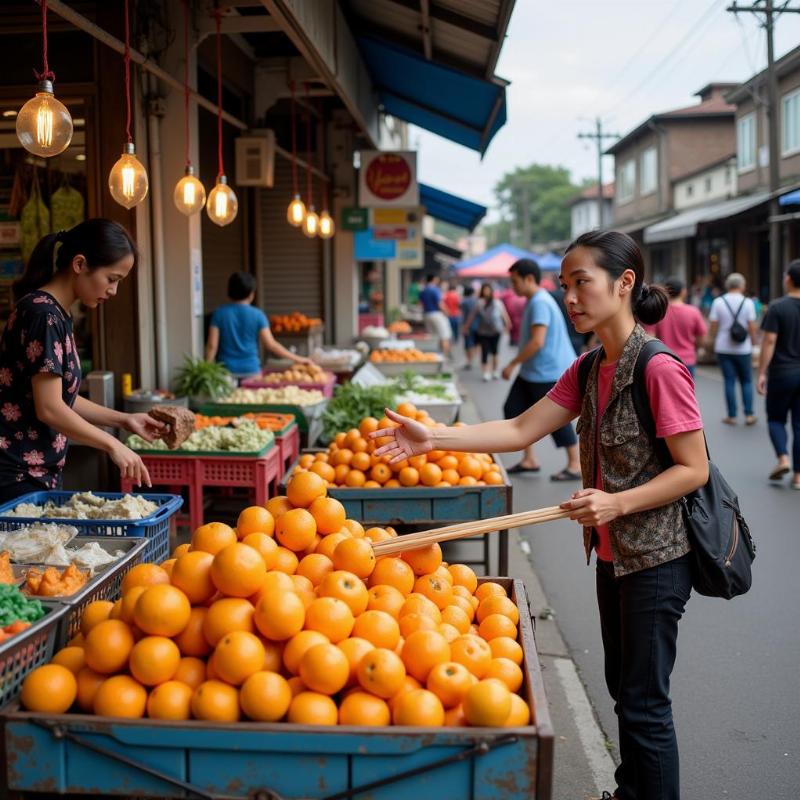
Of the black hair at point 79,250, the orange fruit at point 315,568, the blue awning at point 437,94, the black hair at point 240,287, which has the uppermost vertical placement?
the blue awning at point 437,94

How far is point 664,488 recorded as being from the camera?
2.88 metres

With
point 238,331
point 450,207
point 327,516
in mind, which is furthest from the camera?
point 450,207

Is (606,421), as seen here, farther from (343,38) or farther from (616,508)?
(343,38)

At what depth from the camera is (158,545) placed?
4020 mm

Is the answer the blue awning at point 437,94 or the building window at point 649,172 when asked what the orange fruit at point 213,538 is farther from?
the building window at point 649,172

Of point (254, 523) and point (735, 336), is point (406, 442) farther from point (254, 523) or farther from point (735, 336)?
point (735, 336)

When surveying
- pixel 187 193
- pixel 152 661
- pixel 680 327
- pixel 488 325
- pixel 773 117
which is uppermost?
pixel 773 117

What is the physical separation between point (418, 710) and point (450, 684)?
0.14m

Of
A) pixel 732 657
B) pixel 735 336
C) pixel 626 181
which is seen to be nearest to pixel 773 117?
pixel 735 336

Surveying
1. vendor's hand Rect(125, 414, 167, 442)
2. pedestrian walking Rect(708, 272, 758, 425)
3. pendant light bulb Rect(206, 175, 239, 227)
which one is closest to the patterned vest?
vendor's hand Rect(125, 414, 167, 442)

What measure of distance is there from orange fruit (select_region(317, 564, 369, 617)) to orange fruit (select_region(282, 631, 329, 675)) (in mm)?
214

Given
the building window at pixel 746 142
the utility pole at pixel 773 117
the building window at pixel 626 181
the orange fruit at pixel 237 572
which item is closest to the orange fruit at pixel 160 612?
the orange fruit at pixel 237 572

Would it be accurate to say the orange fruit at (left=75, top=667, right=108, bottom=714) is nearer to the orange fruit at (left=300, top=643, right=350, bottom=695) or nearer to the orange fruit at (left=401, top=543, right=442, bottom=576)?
the orange fruit at (left=300, top=643, right=350, bottom=695)

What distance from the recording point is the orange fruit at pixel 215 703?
88.9 inches
